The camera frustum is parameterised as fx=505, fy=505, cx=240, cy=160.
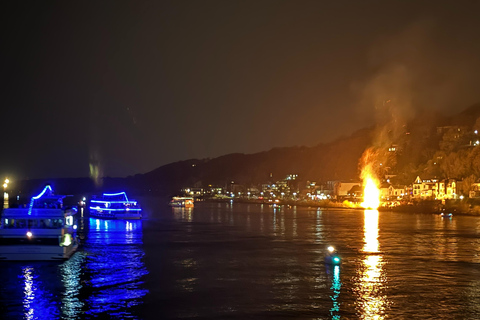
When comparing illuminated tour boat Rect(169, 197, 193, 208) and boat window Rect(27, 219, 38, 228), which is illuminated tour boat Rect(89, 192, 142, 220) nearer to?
boat window Rect(27, 219, 38, 228)

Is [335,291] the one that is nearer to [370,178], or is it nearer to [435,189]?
[435,189]

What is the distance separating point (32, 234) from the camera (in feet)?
94.4

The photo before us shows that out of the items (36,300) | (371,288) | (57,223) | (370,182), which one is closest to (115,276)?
(36,300)

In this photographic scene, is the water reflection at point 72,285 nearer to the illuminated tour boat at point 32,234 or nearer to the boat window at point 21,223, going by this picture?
the illuminated tour boat at point 32,234

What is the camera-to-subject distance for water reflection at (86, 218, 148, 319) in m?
18.2

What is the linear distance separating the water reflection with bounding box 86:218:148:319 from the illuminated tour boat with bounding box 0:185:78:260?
2235 mm

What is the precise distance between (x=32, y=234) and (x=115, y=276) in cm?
743

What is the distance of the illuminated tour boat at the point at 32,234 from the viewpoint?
92.6 feet

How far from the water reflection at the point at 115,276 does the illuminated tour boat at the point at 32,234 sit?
7.33 ft

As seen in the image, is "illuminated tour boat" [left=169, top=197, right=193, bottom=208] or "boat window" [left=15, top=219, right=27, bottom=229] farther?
"illuminated tour boat" [left=169, top=197, right=193, bottom=208]

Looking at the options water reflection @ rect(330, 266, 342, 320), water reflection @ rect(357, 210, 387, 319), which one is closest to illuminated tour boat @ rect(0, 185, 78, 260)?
water reflection @ rect(330, 266, 342, 320)

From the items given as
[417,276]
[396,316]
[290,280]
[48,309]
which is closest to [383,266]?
[417,276]

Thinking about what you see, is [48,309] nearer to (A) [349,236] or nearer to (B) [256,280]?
(B) [256,280]

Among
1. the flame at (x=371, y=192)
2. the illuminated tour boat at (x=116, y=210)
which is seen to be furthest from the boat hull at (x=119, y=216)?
the flame at (x=371, y=192)
